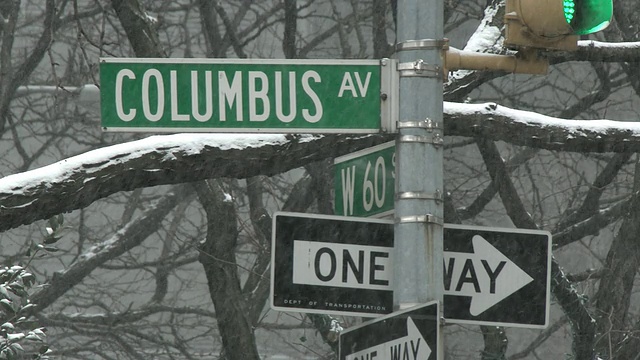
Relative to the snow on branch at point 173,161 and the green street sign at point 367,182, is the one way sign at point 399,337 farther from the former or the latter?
the snow on branch at point 173,161

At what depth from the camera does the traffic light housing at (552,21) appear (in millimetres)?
3896

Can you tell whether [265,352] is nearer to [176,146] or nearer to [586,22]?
[176,146]

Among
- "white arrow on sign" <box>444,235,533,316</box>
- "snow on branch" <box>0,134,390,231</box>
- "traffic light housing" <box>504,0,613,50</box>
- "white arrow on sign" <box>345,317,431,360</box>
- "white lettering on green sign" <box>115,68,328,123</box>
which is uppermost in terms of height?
"traffic light housing" <box>504,0,613,50</box>

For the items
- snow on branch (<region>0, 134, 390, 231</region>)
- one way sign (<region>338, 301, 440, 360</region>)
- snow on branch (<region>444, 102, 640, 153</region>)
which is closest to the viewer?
one way sign (<region>338, 301, 440, 360</region>)

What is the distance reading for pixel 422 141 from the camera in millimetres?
3945

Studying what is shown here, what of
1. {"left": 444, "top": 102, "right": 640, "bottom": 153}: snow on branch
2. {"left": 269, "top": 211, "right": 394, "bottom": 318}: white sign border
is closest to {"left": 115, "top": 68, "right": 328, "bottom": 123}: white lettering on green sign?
{"left": 269, "top": 211, "right": 394, "bottom": 318}: white sign border

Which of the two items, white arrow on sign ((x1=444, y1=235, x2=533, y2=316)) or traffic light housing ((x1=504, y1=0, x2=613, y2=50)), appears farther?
white arrow on sign ((x1=444, y1=235, x2=533, y2=316))

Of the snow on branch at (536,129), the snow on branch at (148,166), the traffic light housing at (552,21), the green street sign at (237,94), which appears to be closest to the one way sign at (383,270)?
the green street sign at (237,94)

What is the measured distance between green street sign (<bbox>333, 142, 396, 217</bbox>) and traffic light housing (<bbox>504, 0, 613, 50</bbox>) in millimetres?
559

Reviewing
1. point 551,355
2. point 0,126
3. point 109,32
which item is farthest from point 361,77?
point 551,355

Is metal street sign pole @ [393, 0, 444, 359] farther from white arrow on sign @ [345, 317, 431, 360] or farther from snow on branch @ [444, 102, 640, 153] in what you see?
snow on branch @ [444, 102, 640, 153]

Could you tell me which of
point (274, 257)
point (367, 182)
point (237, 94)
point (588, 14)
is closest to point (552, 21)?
point (588, 14)

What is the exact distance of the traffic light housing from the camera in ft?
12.8

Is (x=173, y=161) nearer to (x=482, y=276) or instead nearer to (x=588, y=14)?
(x=482, y=276)
